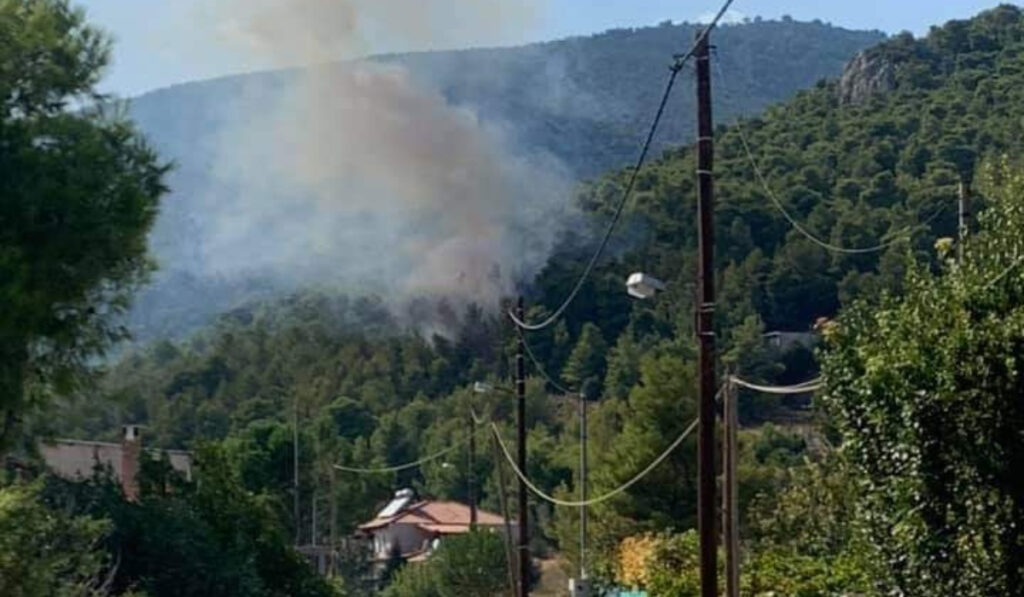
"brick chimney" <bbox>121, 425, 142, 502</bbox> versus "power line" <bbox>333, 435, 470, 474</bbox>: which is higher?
"brick chimney" <bbox>121, 425, 142, 502</bbox>

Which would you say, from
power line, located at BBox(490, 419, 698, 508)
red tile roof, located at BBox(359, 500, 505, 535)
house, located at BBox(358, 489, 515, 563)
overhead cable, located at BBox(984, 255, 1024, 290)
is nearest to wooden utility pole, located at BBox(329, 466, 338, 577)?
red tile roof, located at BBox(359, 500, 505, 535)

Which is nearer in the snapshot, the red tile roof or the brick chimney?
the brick chimney

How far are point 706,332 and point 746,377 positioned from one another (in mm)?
46970

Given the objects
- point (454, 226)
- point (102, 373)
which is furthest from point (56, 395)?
point (454, 226)

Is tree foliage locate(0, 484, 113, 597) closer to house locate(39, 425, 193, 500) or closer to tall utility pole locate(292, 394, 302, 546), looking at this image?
house locate(39, 425, 193, 500)

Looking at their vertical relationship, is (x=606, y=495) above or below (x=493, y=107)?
below

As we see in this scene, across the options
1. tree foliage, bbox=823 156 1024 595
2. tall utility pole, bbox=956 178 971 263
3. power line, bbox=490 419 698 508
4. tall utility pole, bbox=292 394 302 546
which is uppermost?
tall utility pole, bbox=956 178 971 263

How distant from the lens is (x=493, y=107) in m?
170

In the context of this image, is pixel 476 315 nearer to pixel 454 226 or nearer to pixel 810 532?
pixel 454 226

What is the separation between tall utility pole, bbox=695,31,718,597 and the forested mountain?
3910 inches

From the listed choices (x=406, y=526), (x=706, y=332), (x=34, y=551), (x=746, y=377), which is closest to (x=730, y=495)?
(x=706, y=332)

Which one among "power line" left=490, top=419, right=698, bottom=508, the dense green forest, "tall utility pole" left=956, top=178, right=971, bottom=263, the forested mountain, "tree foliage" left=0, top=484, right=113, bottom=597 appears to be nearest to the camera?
the dense green forest

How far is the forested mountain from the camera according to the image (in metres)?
→ 132

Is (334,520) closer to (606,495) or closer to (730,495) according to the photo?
(606,495)
